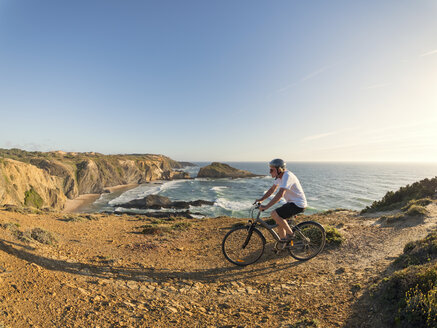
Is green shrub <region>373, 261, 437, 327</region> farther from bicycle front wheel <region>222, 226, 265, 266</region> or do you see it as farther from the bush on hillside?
the bush on hillside

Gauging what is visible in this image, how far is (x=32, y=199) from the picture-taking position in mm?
36219

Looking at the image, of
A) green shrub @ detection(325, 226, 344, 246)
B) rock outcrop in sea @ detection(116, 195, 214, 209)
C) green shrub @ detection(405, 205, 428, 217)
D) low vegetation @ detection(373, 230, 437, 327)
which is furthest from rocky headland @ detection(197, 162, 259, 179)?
low vegetation @ detection(373, 230, 437, 327)

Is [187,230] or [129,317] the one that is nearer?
[129,317]

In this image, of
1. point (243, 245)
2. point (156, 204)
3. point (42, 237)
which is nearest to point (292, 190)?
point (243, 245)

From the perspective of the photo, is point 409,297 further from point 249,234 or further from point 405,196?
point 405,196

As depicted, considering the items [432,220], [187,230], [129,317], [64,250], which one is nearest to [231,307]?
[129,317]

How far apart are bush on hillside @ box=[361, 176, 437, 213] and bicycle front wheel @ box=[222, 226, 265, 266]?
48.2 feet

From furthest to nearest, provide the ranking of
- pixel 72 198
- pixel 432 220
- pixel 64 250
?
pixel 72 198 < pixel 432 220 < pixel 64 250

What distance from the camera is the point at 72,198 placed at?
5572 cm

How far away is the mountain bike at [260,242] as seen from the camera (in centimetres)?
616

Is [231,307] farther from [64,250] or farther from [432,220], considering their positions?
[432,220]

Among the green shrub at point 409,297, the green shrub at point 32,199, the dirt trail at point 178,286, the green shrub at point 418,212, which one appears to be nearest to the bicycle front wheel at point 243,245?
the dirt trail at point 178,286

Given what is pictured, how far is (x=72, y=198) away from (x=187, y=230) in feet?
190

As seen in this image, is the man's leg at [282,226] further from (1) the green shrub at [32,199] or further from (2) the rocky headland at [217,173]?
(2) the rocky headland at [217,173]
